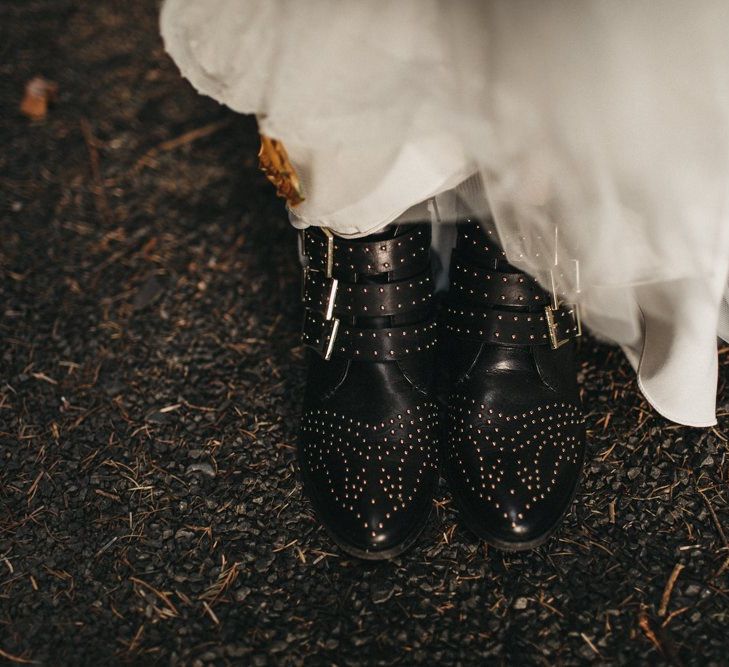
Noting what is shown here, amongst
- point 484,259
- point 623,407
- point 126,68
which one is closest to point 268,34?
point 484,259

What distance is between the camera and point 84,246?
4.87ft

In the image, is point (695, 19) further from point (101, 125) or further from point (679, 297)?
point (101, 125)

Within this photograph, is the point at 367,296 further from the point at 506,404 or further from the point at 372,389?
the point at 506,404

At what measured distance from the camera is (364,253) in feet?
3.14

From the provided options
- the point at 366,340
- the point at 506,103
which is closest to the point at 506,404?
the point at 366,340

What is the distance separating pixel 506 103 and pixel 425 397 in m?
0.43

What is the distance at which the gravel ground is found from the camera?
91 cm

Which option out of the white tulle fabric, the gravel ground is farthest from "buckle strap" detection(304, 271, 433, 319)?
the gravel ground

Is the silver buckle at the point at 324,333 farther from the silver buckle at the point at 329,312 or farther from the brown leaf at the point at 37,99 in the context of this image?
the brown leaf at the point at 37,99

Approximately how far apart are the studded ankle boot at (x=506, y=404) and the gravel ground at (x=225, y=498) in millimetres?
62

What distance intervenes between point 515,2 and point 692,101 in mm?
215

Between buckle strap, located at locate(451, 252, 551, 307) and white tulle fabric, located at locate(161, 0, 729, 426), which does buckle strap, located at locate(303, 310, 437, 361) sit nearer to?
buckle strap, located at locate(451, 252, 551, 307)

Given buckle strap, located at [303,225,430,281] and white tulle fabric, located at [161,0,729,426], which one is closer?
white tulle fabric, located at [161,0,729,426]

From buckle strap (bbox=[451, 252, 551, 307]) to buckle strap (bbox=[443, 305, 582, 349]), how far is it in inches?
0.6
